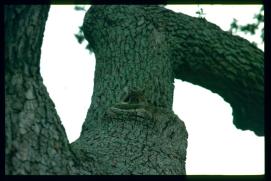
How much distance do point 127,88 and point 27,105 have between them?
111 cm

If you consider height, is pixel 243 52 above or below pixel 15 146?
above

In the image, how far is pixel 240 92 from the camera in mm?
3592

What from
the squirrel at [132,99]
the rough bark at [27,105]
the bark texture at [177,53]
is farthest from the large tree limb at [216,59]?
the rough bark at [27,105]

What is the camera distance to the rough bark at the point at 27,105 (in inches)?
77.7

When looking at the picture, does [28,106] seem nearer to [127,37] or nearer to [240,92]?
[127,37]

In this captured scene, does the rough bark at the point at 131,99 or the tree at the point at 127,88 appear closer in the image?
the tree at the point at 127,88

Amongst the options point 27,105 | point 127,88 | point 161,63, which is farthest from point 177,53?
point 27,105

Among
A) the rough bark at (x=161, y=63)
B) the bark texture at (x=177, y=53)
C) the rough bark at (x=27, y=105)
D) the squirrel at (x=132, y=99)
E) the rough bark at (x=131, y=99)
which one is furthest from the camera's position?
the bark texture at (x=177, y=53)

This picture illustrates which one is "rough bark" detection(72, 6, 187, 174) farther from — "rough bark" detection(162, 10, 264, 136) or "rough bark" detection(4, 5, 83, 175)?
"rough bark" detection(4, 5, 83, 175)

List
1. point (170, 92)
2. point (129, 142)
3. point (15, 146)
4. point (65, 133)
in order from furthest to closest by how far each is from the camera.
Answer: point (170, 92), point (129, 142), point (65, 133), point (15, 146)

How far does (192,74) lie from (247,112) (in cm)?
51

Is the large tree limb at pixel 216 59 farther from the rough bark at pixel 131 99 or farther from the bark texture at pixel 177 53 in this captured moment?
the rough bark at pixel 131 99

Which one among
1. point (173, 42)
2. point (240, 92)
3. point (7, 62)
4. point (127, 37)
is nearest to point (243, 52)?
point (240, 92)
